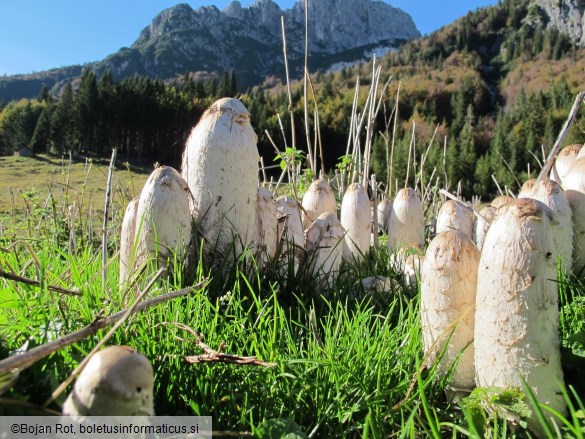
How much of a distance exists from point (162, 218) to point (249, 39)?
658 ft

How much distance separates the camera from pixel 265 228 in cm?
259

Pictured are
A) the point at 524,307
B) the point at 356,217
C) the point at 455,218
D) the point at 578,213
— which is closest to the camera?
the point at 524,307

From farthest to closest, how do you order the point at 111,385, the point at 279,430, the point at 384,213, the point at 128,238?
1. the point at 384,213
2. the point at 128,238
3. the point at 279,430
4. the point at 111,385

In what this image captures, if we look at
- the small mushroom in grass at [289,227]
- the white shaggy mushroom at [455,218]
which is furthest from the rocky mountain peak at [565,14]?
the small mushroom in grass at [289,227]

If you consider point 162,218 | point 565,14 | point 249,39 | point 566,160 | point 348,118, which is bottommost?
point 162,218

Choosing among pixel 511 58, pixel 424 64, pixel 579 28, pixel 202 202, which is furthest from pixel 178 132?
pixel 579 28

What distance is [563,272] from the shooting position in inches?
73.0

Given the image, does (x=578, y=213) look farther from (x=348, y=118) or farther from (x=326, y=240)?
(x=348, y=118)

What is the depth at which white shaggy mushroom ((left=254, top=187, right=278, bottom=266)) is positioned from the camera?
254 cm

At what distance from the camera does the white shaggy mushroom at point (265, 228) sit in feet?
8.35

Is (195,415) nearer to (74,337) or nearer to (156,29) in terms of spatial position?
(74,337)

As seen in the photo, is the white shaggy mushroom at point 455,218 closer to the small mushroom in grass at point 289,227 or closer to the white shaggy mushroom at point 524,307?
the small mushroom in grass at point 289,227

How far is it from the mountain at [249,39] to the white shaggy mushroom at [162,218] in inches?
6614

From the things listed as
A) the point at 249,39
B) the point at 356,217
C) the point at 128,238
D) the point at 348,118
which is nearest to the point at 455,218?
the point at 356,217
